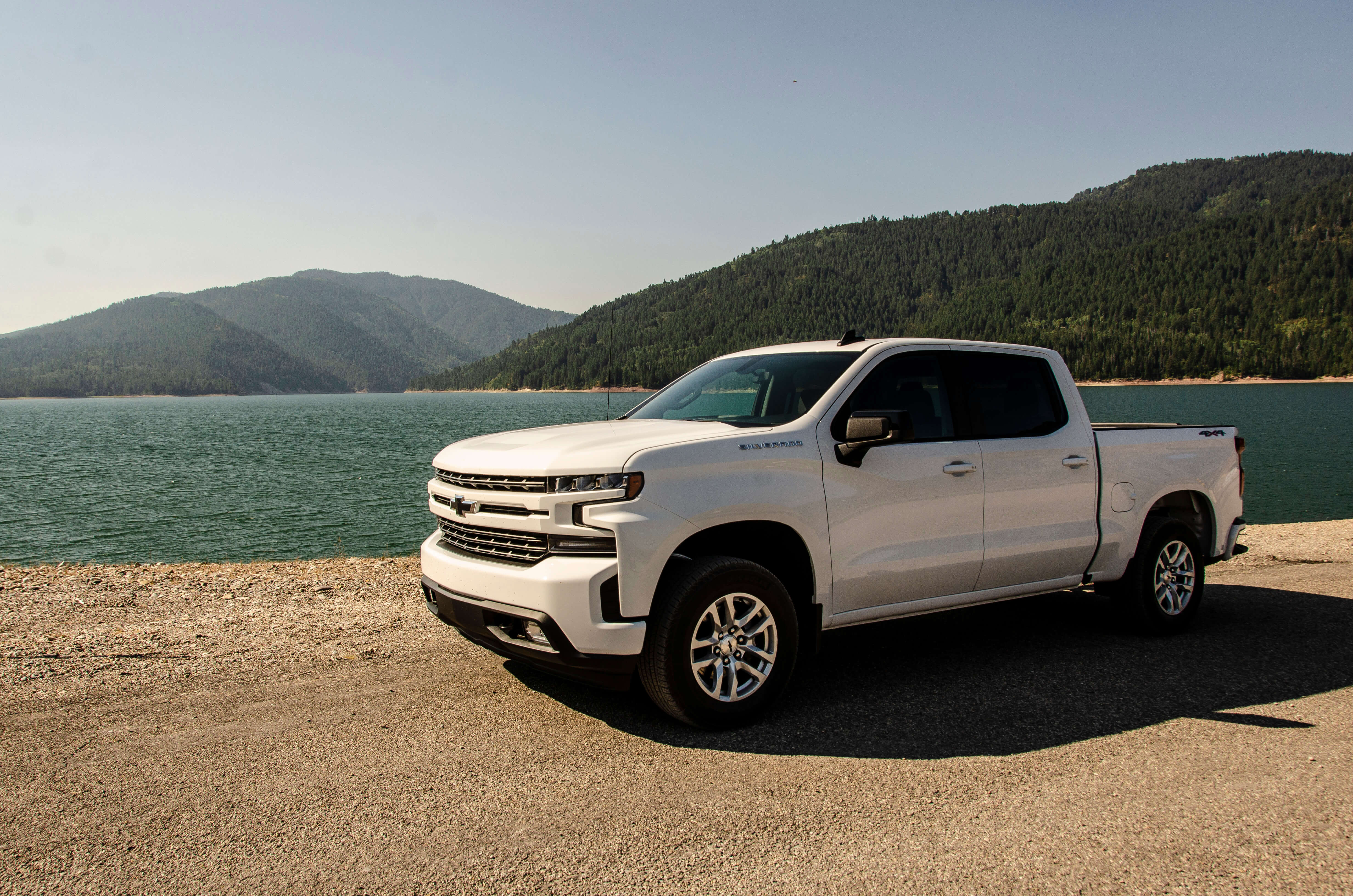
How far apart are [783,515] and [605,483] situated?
0.96 metres

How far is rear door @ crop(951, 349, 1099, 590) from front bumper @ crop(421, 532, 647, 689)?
2379mm

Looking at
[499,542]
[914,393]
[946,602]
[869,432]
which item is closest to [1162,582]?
[946,602]

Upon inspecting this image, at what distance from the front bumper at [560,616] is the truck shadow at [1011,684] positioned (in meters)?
0.60

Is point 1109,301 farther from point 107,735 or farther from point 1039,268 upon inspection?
point 107,735

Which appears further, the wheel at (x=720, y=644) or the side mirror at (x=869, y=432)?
the side mirror at (x=869, y=432)

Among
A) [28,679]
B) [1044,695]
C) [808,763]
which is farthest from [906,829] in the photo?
[28,679]

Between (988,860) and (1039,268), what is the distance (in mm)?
218876

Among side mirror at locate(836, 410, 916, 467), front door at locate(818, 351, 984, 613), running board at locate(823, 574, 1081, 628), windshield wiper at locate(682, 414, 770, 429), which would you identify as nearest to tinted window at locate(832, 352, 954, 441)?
front door at locate(818, 351, 984, 613)

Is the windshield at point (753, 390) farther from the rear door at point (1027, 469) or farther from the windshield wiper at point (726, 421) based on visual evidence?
the rear door at point (1027, 469)

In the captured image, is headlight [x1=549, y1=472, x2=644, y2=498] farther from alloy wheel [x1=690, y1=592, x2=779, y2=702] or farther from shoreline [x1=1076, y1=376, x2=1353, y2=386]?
shoreline [x1=1076, y1=376, x2=1353, y2=386]

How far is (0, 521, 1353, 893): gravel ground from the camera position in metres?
2.75

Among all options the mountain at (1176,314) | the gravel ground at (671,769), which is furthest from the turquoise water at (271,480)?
the mountain at (1176,314)

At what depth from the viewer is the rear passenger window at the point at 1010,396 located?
4961 mm

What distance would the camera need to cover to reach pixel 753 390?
16.7ft
